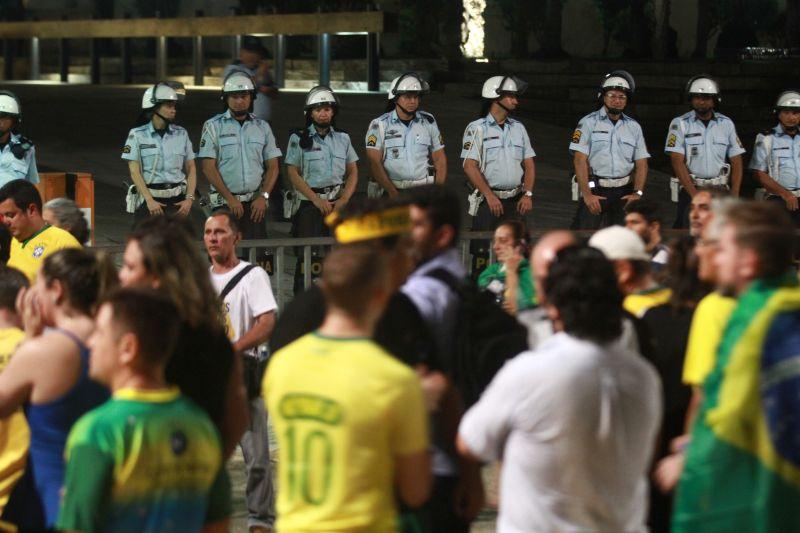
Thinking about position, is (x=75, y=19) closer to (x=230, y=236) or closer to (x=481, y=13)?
(x=481, y=13)

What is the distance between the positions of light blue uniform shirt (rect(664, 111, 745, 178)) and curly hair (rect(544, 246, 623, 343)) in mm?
8908

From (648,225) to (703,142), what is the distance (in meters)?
5.23

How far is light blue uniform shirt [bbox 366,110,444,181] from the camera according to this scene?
1220 centimetres

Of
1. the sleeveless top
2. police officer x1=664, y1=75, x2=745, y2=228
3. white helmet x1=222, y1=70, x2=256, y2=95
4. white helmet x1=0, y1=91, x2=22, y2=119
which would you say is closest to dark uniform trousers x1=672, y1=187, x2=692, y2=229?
police officer x1=664, y1=75, x2=745, y2=228

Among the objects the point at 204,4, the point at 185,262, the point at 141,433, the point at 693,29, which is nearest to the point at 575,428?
the point at 141,433

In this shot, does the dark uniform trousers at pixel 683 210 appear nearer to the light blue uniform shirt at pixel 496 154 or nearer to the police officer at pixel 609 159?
the police officer at pixel 609 159

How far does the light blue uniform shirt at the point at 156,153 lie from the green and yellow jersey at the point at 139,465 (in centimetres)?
769

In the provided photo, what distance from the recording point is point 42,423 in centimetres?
451

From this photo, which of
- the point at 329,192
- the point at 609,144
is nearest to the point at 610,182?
the point at 609,144

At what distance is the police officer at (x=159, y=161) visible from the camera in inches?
456

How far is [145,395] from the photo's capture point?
4.00 metres

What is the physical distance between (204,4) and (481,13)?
31.8 feet

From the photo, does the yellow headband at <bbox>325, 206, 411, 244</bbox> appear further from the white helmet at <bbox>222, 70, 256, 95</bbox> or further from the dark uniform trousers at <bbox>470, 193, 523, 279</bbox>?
the white helmet at <bbox>222, 70, 256, 95</bbox>

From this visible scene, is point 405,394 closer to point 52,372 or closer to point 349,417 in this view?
point 349,417
